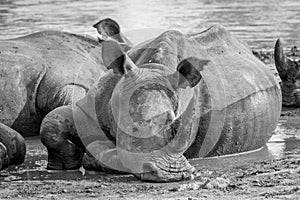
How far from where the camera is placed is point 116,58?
8156 millimetres

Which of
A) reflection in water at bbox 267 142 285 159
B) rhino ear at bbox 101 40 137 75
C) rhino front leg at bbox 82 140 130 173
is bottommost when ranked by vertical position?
reflection in water at bbox 267 142 285 159

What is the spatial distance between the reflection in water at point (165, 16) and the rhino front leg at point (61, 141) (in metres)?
9.05

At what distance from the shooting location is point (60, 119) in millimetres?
8984

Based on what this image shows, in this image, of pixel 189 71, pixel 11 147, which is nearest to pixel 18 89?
pixel 11 147

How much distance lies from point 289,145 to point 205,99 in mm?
1376

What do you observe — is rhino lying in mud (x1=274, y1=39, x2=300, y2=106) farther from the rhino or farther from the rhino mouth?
A: the rhino mouth

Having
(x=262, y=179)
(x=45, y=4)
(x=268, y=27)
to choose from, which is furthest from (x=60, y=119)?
(x=45, y=4)

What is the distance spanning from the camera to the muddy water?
8664 millimetres

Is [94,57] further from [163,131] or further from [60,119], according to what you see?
[163,131]

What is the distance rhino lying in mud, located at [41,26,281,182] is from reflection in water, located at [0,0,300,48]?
7546mm

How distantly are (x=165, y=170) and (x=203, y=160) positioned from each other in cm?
144

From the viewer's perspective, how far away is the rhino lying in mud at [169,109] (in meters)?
7.94

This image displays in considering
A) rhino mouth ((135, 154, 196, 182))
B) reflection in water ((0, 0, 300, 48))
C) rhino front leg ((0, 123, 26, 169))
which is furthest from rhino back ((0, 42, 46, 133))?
reflection in water ((0, 0, 300, 48))

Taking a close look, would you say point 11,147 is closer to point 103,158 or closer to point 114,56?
point 103,158
